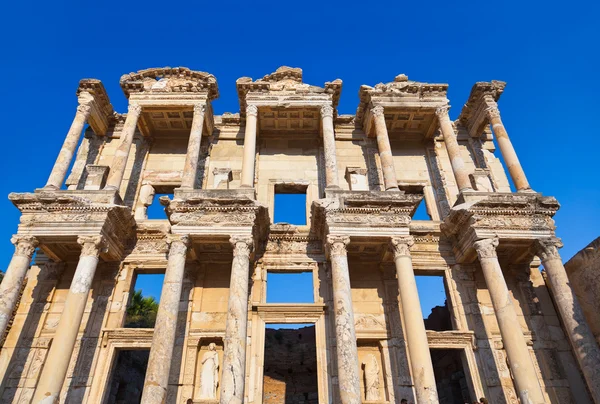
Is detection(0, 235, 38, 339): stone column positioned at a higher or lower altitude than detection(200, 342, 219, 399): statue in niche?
higher

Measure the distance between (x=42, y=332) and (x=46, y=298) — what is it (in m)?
1.09

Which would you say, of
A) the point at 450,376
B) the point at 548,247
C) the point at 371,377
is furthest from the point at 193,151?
the point at 450,376

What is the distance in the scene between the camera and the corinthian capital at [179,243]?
1146 centimetres

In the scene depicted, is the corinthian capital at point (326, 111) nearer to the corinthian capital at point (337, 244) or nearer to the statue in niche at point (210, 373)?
the corinthian capital at point (337, 244)

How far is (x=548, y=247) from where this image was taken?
11867 mm

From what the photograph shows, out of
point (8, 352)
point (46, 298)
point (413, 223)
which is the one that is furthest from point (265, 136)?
point (8, 352)

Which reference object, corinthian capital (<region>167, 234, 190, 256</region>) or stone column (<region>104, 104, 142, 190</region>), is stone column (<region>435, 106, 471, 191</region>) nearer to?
corinthian capital (<region>167, 234, 190, 256</region>)

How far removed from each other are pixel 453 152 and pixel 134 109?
1176cm

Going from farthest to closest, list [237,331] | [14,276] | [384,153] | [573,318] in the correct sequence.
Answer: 1. [384,153]
2. [14,276]
3. [573,318]
4. [237,331]

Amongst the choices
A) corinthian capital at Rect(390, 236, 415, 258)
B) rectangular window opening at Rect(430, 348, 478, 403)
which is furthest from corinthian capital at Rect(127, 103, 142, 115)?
rectangular window opening at Rect(430, 348, 478, 403)

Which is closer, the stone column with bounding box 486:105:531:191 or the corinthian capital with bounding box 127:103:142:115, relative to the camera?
the stone column with bounding box 486:105:531:191

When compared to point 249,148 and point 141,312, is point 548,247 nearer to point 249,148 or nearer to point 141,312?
point 249,148

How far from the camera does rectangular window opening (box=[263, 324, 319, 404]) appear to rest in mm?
18969

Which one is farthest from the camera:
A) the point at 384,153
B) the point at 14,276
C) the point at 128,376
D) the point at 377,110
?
the point at 128,376
